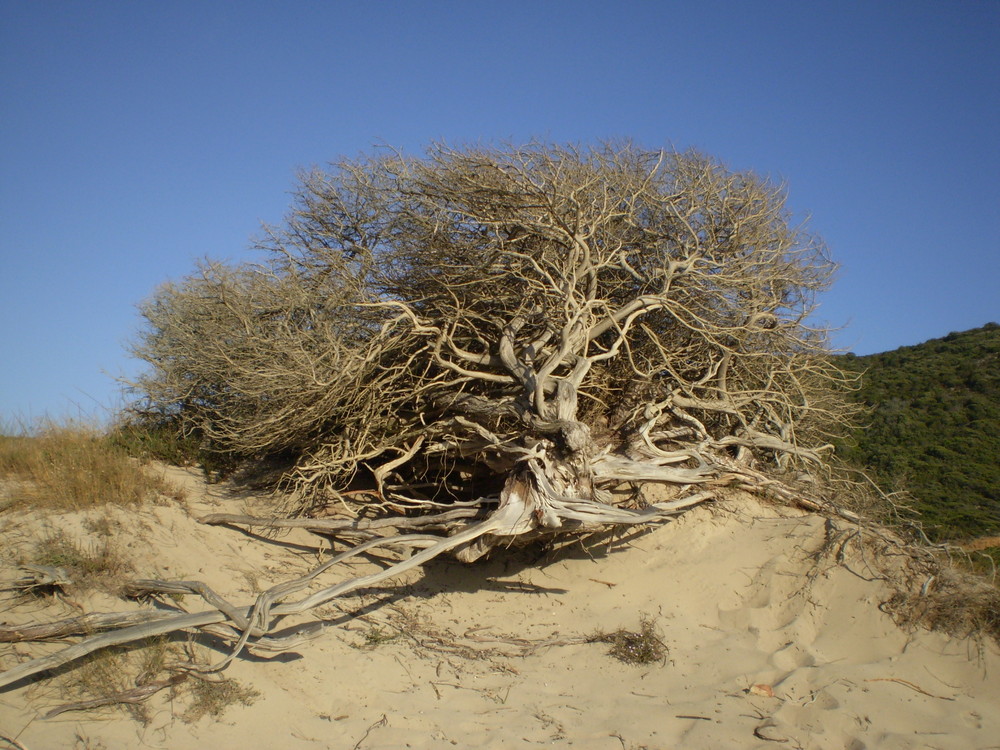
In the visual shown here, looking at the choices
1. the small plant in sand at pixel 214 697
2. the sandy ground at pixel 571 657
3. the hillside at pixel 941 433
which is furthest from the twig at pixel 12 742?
the hillside at pixel 941 433

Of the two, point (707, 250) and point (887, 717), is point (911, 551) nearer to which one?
point (887, 717)

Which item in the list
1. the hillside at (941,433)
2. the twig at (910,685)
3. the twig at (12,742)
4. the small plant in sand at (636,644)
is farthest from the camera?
the hillside at (941,433)

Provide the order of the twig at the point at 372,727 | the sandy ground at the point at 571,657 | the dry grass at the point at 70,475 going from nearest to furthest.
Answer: the twig at the point at 372,727 → the sandy ground at the point at 571,657 → the dry grass at the point at 70,475

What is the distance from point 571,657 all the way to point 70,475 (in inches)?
216

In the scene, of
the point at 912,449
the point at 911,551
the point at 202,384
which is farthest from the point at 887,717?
the point at 912,449

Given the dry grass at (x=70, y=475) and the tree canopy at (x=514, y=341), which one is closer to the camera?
the dry grass at (x=70, y=475)

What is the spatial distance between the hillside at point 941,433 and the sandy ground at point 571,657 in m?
3.23

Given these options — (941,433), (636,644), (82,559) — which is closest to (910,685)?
(636,644)

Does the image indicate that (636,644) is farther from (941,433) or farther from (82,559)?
(941,433)

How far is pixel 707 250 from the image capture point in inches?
380

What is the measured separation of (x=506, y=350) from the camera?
8.17m

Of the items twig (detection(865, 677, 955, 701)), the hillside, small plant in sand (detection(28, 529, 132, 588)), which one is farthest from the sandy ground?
the hillside

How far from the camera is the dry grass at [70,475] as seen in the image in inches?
280

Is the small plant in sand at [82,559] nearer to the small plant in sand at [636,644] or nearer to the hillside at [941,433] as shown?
the small plant in sand at [636,644]
